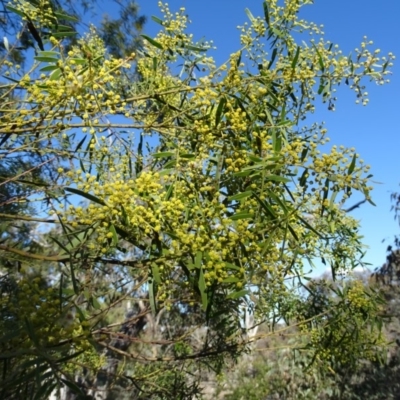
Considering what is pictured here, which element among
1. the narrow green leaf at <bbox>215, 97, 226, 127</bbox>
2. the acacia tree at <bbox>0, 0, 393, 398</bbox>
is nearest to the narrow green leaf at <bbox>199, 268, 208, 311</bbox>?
the acacia tree at <bbox>0, 0, 393, 398</bbox>

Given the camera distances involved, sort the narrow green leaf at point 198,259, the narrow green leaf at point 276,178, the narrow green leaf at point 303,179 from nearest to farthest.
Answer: the narrow green leaf at point 198,259 → the narrow green leaf at point 276,178 → the narrow green leaf at point 303,179

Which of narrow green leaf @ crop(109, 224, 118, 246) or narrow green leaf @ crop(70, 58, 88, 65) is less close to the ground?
narrow green leaf @ crop(70, 58, 88, 65)

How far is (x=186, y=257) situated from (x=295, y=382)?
22.4 feet

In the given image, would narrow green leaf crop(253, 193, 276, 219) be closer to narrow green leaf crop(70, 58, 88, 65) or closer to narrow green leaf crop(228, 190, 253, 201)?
narrow green leaf crop(228, 190, 253, 201)

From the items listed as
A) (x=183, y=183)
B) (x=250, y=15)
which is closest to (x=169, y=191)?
(x=183, y=183)

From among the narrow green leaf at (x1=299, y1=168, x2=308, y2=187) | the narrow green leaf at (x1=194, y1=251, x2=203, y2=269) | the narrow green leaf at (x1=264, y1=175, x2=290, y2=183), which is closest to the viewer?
the narrow green leaf at (x1=194, y1=251, x2=203, y2=269)

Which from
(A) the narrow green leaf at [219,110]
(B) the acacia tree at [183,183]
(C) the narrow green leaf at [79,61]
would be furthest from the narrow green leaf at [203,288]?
(C) the narrow green leaf at [79,61]

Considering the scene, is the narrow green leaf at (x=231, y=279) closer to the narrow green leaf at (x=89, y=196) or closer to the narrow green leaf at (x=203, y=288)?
the narrow green leaf at (x=203, y=288)

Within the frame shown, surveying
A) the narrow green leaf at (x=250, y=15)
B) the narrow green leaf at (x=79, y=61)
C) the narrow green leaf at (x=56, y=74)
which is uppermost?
the narrow green leaf at (x=250, y=15)

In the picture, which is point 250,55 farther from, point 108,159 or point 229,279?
point 229,279

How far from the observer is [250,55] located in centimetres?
157

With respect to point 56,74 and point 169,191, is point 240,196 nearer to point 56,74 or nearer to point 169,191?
point 169,191

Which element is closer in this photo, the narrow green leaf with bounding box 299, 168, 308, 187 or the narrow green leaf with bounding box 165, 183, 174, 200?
the narrow green leaf with bounding box 165, 183, 174, 200

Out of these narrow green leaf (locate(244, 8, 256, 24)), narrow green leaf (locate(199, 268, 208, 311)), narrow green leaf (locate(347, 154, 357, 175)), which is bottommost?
narrow green leaf (locate(199, 268, 208, 311))
